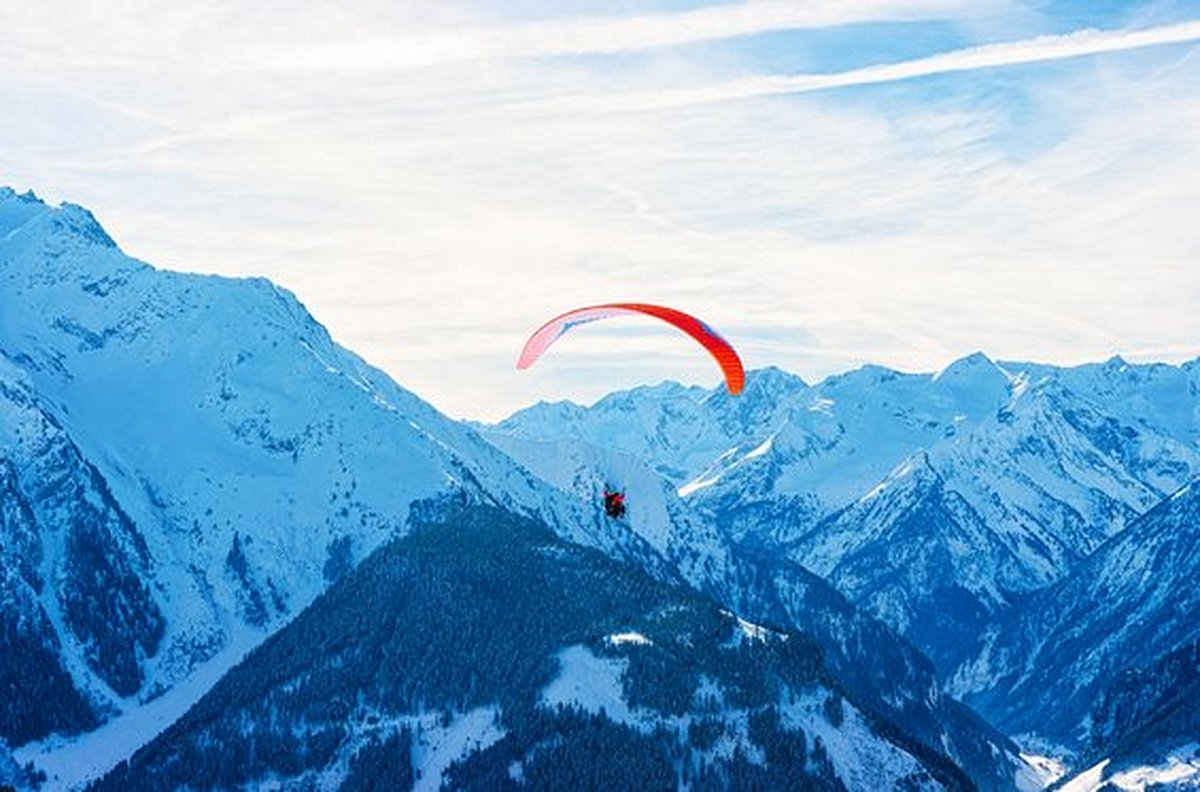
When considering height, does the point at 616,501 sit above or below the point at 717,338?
below

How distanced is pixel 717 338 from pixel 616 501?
18752 millimetres

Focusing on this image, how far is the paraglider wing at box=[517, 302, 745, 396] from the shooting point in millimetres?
151000

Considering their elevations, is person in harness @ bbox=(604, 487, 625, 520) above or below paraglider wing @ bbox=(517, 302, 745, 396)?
below

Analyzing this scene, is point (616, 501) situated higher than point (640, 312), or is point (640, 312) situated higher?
point (640, 312)

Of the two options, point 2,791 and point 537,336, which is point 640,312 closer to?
point 537,336

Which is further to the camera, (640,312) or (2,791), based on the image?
(640,312)

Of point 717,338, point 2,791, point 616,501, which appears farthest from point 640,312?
point 2,791

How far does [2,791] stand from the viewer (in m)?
120

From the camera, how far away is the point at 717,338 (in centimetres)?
15288

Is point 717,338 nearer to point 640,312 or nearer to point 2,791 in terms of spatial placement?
point 640,312

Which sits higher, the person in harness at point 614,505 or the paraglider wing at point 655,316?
the paraglider wing at point 655,316

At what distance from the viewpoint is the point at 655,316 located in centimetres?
15425

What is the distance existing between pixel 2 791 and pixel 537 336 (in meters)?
67.4

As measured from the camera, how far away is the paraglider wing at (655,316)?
151000 millimetres
